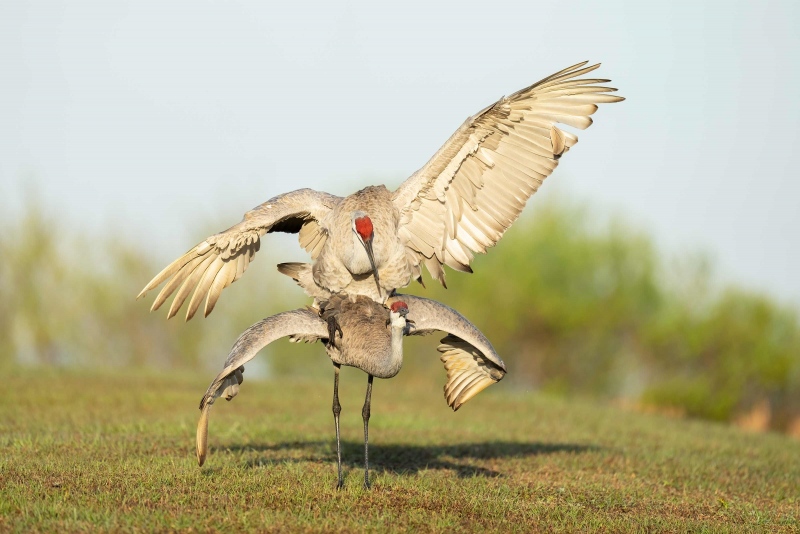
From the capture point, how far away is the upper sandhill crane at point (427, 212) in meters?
6.70

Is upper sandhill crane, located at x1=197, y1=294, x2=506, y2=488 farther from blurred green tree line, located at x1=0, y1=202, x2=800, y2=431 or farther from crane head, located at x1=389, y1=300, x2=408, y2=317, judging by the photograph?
blurred green tree line, located at x1=0, y1=202, x2=800, y2=431

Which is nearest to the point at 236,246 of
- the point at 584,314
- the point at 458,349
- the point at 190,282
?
the point at 190,282

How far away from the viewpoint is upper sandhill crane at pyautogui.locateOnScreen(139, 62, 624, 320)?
670 cm

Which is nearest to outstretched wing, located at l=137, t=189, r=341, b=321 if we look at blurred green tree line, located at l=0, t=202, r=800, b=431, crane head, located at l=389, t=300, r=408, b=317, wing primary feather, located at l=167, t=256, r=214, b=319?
wing primary feather, located at l=167, t=256, r=214, b=319

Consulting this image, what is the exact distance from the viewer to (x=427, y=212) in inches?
280

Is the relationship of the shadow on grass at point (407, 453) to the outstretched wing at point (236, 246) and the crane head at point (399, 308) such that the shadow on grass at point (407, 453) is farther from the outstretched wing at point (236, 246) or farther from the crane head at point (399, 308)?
the crane head at point (399, 308)

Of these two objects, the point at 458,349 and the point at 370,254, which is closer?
the point at 370,254

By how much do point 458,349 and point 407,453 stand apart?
5.60 feet

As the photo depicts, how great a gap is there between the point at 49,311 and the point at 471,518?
77.3 feet

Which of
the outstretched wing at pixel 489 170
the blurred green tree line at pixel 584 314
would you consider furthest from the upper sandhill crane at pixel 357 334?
the blurred green tree line at pixel 584 314

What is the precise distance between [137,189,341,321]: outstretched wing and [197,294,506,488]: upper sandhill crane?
65 cm

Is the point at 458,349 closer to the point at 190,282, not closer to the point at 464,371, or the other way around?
the point at 464,371

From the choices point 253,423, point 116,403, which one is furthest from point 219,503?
point 116,403

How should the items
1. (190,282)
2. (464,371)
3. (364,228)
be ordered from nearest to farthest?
(364,228) < (190,282) < (464,371)
